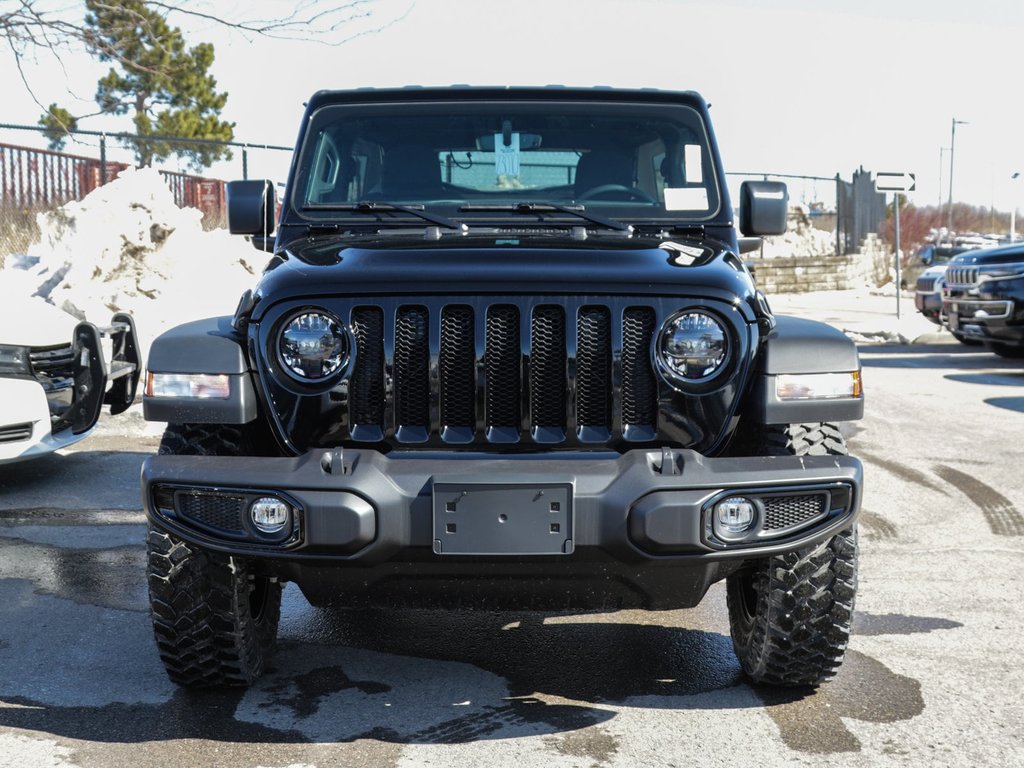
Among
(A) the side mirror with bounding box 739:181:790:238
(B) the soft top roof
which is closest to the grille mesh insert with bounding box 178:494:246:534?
(B) the soft top roof

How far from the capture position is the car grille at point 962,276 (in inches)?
558

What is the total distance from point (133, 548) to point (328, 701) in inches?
93.9

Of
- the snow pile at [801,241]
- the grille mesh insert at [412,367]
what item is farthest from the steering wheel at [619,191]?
the snow pile at [801,241]

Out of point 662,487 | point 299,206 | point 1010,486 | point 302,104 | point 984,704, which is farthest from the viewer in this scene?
point 1010,486

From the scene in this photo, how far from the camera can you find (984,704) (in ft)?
12.8

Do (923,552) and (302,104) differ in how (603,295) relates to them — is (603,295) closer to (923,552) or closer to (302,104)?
(302,104)

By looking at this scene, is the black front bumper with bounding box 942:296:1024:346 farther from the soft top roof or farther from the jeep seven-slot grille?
the jeep seven-slot grille

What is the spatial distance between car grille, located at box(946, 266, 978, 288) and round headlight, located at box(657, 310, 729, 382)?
37.5ft

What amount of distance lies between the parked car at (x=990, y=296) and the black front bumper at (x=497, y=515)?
431 inches

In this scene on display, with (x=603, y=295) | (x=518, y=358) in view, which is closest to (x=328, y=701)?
(x=518, y=358)

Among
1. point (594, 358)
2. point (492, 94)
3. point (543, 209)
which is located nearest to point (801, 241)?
point (492, 94)

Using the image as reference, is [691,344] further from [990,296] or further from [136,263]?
[136,263]

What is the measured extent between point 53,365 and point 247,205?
2579 millimetres

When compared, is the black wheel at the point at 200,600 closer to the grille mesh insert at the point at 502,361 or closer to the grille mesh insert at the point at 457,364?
the grille mesh insert at the point at 457,364
